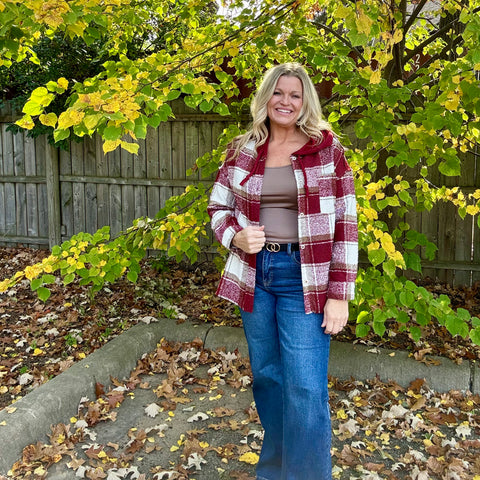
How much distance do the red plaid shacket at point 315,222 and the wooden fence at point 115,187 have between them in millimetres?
3737

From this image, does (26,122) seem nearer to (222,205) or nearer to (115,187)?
(222,205)

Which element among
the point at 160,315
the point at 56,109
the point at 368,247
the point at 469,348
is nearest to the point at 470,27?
the point at 368,247

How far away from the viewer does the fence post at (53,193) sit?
7.11 meters

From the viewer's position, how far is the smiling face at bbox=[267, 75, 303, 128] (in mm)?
2275

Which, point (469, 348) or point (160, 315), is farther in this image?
point (160, 315)

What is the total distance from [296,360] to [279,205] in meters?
0.65

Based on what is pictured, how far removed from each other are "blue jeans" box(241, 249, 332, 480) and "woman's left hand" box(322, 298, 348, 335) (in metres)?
0.04

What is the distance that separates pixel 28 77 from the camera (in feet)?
22.1

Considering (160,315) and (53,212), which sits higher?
(53,212)

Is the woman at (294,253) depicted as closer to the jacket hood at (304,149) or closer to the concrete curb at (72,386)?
the jacket hood at (304,149)

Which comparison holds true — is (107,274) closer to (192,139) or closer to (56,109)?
(192,139)

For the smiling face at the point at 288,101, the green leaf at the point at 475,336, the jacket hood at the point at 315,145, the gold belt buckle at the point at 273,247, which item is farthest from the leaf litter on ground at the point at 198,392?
the smiling face at the point at 288,101

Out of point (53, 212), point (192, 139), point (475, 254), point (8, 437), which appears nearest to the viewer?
point (8, 437)

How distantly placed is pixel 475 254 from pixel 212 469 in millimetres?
3992
